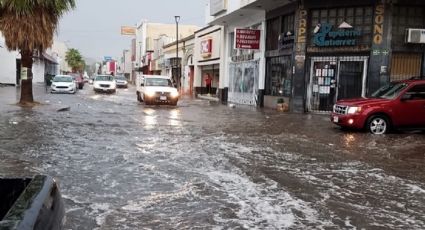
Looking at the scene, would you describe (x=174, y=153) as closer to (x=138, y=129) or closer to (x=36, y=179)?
(x=138, y=129)

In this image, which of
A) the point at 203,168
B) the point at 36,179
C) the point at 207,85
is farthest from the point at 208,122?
the point at 207,85

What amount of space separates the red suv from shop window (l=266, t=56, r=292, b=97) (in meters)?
9.13

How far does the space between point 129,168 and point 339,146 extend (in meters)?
5.70

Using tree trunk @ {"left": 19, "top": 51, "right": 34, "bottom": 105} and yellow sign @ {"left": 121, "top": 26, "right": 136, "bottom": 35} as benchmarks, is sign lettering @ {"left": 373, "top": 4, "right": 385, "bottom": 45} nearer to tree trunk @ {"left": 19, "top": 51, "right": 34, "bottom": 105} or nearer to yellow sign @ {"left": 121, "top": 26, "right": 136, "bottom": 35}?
tree trunk @ {"left": 19, "top": 51, "right": 34, "bottom": 105}

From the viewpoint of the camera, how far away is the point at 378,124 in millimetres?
15102

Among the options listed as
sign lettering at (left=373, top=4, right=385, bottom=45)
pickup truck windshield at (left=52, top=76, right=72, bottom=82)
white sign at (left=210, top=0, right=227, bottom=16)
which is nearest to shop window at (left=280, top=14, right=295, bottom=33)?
sign lettering at (left=373, top=4, right=385, bottom=45)

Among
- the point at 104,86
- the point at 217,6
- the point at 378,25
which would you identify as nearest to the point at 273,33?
the point at 217,6

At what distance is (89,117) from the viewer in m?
17.8

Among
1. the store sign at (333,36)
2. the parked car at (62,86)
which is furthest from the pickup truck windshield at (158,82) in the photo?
the parked car at (62,86)

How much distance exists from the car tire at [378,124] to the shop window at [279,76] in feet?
30.6

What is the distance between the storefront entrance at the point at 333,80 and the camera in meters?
21.8

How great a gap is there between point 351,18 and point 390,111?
7863 mm

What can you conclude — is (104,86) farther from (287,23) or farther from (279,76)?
(287,23)

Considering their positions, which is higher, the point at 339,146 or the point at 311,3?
the point at 311,3
